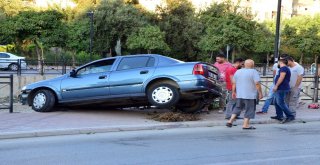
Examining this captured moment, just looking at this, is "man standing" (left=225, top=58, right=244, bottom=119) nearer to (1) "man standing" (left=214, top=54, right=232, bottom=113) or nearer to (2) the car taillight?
(1) "man standing" (left=214, top=54, right=232, bottom=113)

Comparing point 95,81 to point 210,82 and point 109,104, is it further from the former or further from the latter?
point 210,82

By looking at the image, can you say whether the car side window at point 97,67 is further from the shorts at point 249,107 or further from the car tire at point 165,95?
the shorts at point 249,107

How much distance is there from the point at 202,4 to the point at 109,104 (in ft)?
155

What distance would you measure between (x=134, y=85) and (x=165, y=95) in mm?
852

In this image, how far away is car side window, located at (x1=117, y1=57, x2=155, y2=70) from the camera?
1115 centimetres

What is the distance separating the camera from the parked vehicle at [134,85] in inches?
416

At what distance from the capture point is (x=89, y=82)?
37.7 ft

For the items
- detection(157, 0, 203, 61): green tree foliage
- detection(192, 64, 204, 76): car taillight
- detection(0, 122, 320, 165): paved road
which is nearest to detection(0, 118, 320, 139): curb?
detection(0, 122, 320, 165): paved road

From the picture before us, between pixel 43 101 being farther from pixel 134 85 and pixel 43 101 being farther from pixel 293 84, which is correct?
pixel 293 84

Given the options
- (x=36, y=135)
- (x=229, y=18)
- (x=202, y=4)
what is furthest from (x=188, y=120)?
(x=202, y=4)

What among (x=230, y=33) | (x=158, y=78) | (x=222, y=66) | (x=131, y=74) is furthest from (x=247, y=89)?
(x=230, y=33)

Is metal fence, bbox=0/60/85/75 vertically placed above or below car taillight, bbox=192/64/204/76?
above

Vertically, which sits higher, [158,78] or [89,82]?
[158,78]

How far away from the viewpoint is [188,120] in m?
10.9
